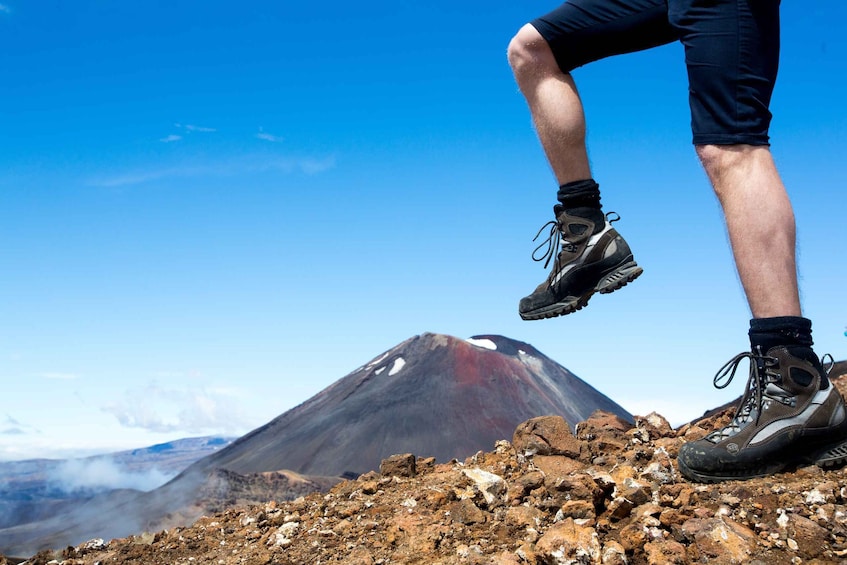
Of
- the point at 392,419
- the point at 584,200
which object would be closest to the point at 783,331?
the point at 584,200

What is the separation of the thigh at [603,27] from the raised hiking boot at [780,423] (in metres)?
1.16

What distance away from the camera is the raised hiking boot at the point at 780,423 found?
7.59ft

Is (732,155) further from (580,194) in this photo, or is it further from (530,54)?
(530,54)

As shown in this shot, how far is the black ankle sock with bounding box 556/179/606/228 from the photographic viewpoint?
2656 mm

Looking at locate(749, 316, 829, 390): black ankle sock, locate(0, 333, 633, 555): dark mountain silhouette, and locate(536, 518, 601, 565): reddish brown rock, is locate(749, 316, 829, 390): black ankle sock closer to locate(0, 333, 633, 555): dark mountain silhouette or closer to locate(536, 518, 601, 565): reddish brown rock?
locate(536, 518, 601, 565): reddish brown rock

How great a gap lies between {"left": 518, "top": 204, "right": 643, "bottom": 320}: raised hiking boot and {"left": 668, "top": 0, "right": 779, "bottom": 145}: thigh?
0.54m

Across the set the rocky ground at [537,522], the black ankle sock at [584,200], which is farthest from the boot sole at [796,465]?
the black ankle sock at [584,200]

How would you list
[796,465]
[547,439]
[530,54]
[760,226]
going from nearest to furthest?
[760,226]
[796,465]
[530,54]
[547,439]

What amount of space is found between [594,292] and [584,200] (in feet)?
A: 1.15

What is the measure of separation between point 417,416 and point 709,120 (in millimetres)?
41041

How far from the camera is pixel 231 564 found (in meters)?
2.96

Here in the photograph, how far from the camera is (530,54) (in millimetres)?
2551

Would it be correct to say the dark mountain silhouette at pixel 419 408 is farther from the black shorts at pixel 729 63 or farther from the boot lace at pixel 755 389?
the black shorts at pixel 729 63

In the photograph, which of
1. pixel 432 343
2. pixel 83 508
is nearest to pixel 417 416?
pixel 432 343
